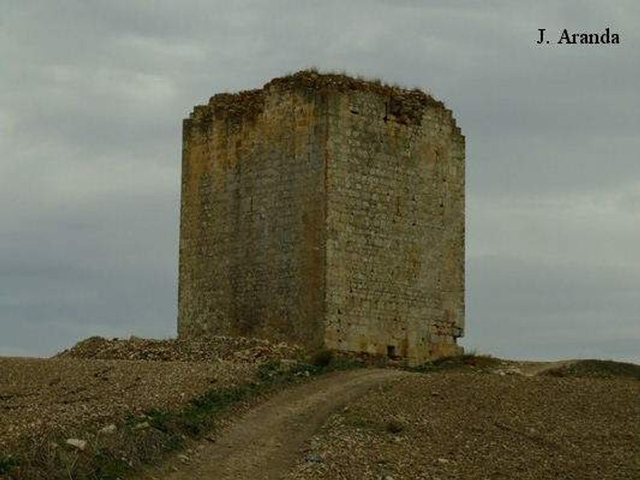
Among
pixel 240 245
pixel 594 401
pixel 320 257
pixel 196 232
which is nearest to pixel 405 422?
pixel 594 401

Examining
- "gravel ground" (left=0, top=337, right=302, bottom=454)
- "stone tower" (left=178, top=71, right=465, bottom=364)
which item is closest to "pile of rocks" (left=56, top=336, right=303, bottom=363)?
"gravel ground" (left=0, top=337, right=302, bottom=454)

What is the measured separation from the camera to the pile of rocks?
826 inches

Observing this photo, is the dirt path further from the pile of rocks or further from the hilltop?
the pile of rocks

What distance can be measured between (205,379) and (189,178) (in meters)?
9.24

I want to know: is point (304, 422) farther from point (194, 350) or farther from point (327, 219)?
point (327, 219)

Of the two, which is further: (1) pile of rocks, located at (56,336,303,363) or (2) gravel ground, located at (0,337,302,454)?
(1) pile of rocks, located at (56,336,303,363)

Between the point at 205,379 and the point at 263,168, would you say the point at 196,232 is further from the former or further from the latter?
the point at 205,379

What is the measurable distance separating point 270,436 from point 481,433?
2.63 metres

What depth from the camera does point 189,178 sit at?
2556 cm

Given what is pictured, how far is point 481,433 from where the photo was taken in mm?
15289

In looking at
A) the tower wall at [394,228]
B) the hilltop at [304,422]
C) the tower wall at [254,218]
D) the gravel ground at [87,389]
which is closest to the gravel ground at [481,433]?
the hilltop at [304,422]

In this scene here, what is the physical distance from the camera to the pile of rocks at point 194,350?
2097 cm

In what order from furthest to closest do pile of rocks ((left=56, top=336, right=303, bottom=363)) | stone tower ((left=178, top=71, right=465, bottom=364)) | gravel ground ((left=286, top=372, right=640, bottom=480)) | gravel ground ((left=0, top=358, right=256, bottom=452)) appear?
1. stone tower ((left=178, top=71, right=465, bottom=364))
2. pile of rocks ((left=56, top=336, right=303, bottom=363))
3. gravel ground ((left=0, top=358, right=256, bottom=452))
4. gravel ground ((left=286, top=372, right=640, bottom=480))

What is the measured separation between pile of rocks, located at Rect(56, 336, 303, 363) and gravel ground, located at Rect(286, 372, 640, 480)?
131 inches
